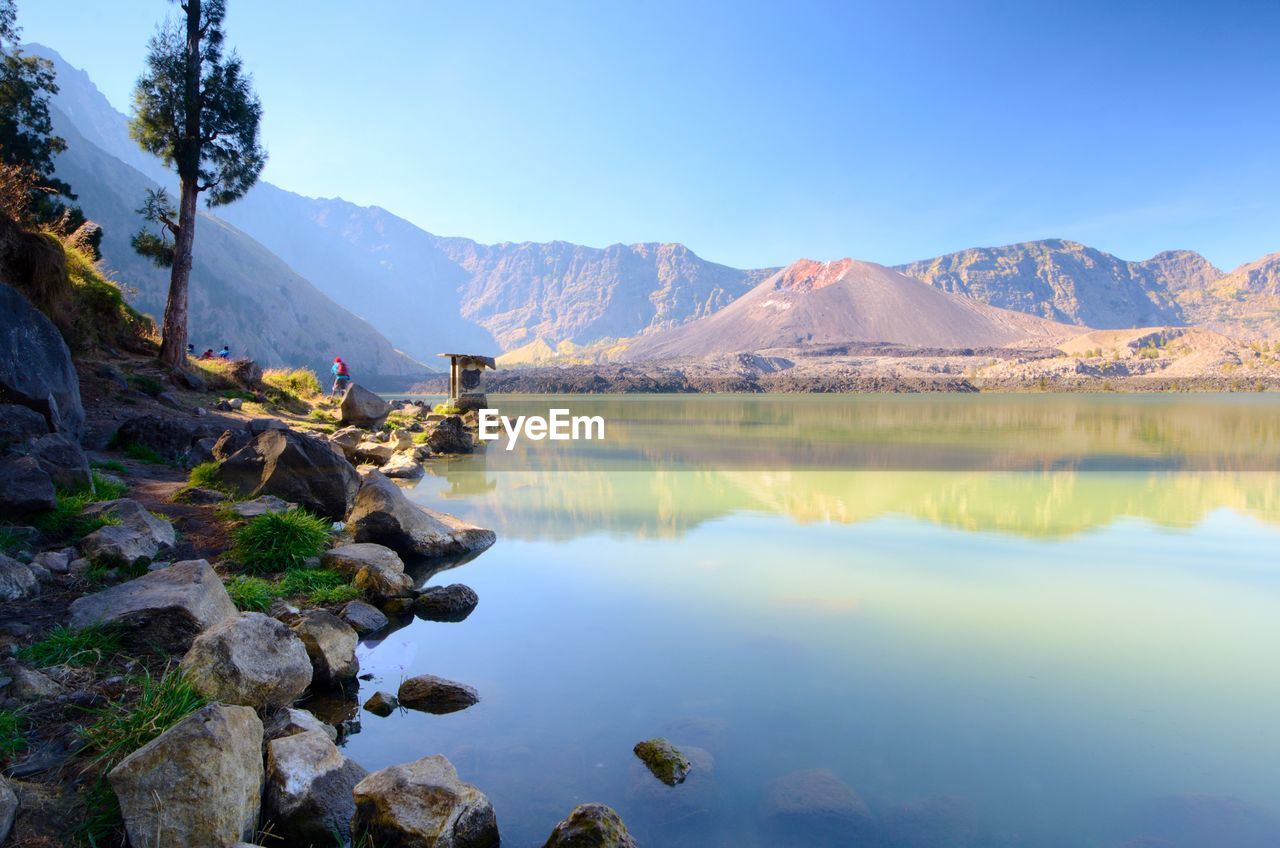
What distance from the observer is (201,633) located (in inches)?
193

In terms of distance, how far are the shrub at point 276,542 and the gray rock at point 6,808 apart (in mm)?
4700

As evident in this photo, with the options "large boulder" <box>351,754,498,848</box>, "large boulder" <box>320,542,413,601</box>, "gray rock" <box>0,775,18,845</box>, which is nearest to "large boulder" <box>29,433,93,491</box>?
"large boulder" <box>320,542,413,601</box>

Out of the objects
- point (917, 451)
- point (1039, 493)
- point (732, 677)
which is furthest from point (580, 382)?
point (732, 677)

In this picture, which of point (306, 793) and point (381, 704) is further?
point (381, 704)

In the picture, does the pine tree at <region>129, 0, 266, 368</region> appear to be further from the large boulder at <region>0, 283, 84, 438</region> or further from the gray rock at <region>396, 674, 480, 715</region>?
the gray rock at <region>396, 674, 480, 715</region>

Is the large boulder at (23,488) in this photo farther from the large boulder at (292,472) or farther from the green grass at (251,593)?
the large boulder at (292,472)

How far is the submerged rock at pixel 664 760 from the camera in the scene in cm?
461

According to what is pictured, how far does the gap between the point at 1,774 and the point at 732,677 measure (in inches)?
189

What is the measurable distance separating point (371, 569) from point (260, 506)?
2040mm

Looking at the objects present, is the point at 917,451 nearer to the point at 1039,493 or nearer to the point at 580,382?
the point at 1039,493

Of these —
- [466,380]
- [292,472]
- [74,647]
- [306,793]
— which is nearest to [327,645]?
[74,647]

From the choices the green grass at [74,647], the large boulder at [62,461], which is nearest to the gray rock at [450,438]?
the large boulder at [62,461]

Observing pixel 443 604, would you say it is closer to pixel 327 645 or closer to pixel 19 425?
pixel 327 645

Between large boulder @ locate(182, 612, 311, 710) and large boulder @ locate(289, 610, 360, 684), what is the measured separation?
1.34 feet
